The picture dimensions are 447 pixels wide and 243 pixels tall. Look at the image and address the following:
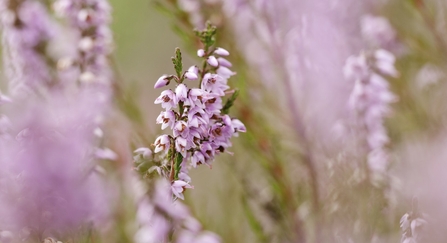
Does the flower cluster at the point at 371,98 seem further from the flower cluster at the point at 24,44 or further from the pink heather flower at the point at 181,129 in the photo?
the flower cluster at the point at 24,44

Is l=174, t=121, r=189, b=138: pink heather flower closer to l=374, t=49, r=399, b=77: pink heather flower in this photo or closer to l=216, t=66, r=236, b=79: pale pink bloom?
l=216, t=66, r=236, b=79: pale pink bloom

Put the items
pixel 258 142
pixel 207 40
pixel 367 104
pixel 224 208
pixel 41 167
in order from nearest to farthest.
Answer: pixel 41 167, pixel 207 40, pixel 367 104, pixel 258 142, pixel 224 208

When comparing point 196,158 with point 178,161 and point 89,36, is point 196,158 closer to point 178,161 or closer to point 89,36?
point 178,161

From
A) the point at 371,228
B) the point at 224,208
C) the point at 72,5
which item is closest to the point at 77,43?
the point at 72,5

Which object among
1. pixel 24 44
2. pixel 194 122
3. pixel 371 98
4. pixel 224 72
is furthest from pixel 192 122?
pixel 24 44

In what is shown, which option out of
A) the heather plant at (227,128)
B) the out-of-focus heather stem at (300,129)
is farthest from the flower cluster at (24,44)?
the out-of-focus heather stem at (300,129)

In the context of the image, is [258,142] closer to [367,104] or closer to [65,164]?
[367,104]
